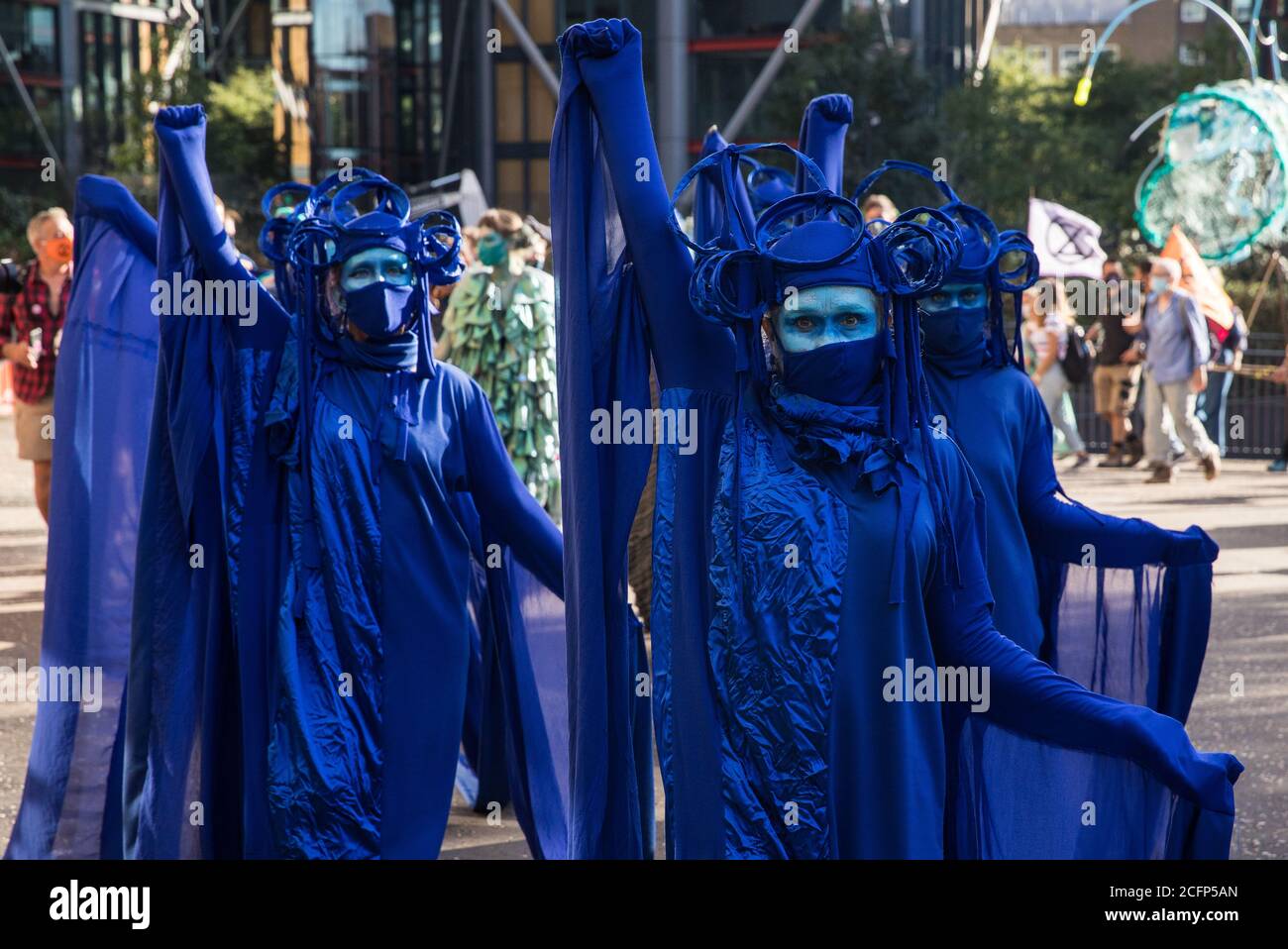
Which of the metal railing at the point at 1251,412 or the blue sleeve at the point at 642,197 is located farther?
the metal railing at the point at 1251,412

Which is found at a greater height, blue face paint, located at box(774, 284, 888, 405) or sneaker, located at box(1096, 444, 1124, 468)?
blue face paint, located at box(774, 284, 888, 405)

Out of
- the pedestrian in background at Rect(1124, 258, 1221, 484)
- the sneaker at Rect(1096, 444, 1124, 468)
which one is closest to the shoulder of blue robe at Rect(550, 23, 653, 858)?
the pedestrian in background at Rect(1124, 258, 1221, 484)

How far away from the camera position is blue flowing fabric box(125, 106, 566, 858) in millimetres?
4641

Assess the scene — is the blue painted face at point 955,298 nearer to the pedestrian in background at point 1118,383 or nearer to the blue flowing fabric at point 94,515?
the blue flowing fabric at point 94,515

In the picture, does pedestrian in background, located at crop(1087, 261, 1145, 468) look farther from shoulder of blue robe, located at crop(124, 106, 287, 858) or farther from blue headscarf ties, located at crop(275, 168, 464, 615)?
shoulder of blue robe, located at crop(124, 106, 287, 858)

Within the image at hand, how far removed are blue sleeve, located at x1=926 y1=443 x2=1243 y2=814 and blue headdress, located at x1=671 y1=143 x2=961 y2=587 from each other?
0.05 meters

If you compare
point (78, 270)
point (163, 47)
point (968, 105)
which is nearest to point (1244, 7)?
point (968, 105)

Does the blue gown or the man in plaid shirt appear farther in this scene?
the man in plaid shirt

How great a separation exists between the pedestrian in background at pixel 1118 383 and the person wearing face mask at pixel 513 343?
278 inches

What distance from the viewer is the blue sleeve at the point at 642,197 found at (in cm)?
359

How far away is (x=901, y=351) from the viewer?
3.46 metres

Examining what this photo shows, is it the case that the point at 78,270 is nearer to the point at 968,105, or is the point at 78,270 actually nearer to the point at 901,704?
the point at 901,704

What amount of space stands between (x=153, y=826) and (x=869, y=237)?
2.32 metres

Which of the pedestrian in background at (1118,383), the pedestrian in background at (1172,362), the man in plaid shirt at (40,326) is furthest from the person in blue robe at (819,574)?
the pedestrian in background at (1118,383)
